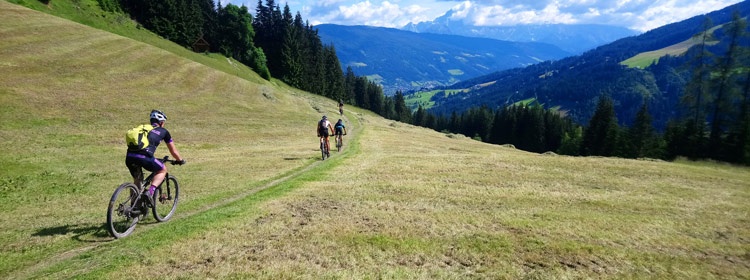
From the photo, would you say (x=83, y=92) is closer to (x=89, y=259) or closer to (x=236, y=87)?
(x=236, y=87)

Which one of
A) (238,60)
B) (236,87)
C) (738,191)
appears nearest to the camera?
(738,191)


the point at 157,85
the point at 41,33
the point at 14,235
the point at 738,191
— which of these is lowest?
the point at 14,235

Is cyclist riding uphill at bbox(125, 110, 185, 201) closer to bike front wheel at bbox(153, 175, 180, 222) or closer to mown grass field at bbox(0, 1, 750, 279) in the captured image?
bike front wheel at bbox(153, 175, 180, 222)

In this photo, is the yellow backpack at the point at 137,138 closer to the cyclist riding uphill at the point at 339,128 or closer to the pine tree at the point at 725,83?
the cyclist riding uphill at the point at 339,128

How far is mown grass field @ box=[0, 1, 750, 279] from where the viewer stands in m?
9.26

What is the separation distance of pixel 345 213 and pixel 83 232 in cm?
825

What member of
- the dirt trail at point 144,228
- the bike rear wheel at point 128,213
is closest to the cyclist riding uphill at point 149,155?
the bike rear wheel at point 128,213

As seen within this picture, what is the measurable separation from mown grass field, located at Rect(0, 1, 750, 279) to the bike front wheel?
50cm

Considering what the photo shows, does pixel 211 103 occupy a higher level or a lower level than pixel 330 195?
higher

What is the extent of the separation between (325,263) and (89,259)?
19.1ft

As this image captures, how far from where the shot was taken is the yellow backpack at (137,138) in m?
11.2

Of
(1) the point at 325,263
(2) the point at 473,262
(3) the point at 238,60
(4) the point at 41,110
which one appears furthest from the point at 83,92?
(3) the point at 238,60

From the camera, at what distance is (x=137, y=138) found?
11.2 m

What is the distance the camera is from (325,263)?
9.14 m
